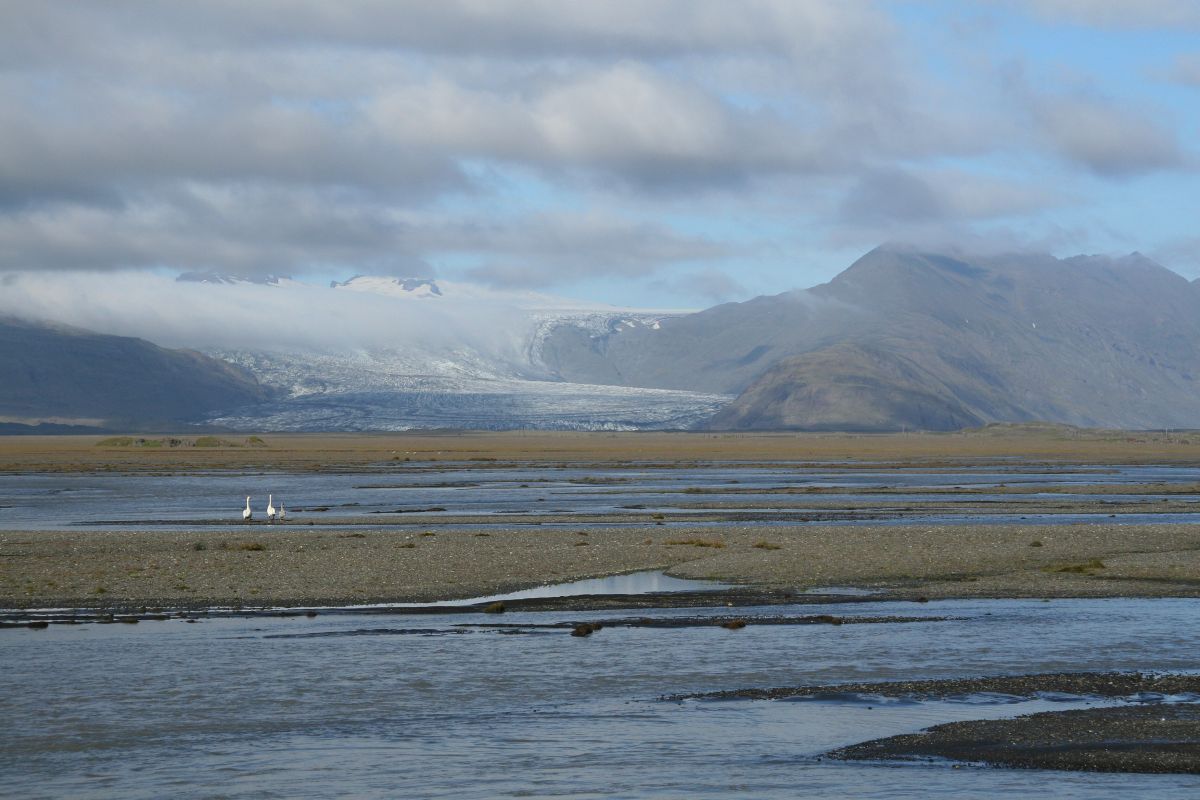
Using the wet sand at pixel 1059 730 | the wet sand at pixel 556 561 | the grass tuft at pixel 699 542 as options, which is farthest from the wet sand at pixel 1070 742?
the grass tuft at pixel 699 542

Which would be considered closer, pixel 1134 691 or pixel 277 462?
pixel 1134 691

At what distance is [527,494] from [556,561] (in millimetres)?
29083

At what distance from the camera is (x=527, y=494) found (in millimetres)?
59625

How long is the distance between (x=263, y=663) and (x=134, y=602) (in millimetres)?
6711

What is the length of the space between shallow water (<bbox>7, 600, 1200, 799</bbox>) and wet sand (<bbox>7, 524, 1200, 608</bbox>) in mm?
3206

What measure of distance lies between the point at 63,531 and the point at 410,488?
28140 mm

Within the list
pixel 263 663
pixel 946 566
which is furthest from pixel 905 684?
pixel 946 566

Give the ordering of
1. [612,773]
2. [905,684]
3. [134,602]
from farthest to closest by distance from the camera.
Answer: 1. [134,602]
2. [905,684]
3. [612,773]

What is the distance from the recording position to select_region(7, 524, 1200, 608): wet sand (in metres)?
25.4

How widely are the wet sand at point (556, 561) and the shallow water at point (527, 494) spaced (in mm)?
5377

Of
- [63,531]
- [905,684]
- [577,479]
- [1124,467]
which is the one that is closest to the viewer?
[905,684]

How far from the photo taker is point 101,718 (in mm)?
15352

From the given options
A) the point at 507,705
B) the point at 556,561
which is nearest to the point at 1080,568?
the point at 556,561

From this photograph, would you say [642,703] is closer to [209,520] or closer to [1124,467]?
[209,520]
